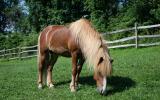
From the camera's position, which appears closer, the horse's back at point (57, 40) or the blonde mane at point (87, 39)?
the blonde mane at point (87, 39)

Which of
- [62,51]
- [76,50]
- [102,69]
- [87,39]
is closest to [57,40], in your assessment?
[62,51]

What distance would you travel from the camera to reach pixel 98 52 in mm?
9211

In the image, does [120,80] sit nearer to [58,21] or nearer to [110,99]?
[110,99]

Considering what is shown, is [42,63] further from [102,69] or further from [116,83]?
[102,69]

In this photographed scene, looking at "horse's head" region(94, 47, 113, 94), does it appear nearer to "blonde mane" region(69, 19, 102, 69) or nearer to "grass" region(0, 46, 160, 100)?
"blonde mane" region(69, 19, 102, 69)

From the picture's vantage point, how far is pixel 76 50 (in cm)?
999

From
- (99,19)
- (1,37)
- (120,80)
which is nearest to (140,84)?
(120,80)

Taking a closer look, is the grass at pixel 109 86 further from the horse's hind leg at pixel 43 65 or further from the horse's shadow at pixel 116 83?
the horse's hind leg at pixel 43 65

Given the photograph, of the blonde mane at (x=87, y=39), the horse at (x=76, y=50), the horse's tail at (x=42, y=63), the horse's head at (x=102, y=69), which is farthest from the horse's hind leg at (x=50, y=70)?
the horse's head at (x=102, y=69)

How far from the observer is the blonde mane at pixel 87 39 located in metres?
9.28

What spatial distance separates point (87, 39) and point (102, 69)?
42.3 inches

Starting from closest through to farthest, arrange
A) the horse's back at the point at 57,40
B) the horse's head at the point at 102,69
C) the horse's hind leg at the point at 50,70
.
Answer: the horse's head at the point at 102,69 < the horse's back at the point at 57,40 < the horse's hind leg at the point at 50,70

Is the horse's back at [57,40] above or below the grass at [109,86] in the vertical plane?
above

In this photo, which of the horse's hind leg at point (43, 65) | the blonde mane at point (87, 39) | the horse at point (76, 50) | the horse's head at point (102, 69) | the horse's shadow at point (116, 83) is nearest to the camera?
the horse's head at point (102, 69)
